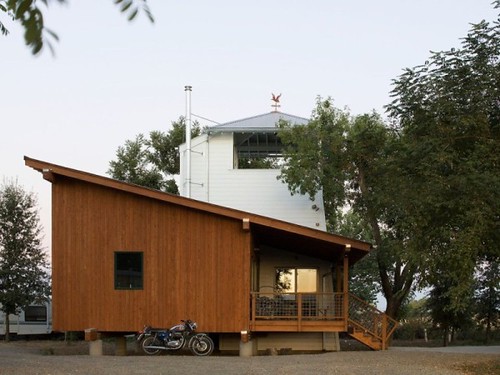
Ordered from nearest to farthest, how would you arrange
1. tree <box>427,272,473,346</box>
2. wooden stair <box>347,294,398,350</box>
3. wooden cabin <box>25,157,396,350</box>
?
wooden cabin <box>25,157,396,350</box>
wooden stair <box>347,294,398,350</box>
tree <box>427,272,473,346</box>

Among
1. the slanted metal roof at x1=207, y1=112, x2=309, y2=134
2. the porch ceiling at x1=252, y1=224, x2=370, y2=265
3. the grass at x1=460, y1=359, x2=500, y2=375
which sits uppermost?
the slanted metal roof at x1=207, y1=112, x2=309, y2=134

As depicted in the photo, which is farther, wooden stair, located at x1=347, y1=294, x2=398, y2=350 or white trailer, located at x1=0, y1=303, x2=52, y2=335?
white trailer, located at x1=0, y1=303, x2=52, y2=335

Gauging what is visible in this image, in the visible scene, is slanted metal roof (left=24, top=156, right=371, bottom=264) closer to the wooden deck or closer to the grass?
the wooden deck

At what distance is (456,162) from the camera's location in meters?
17.4

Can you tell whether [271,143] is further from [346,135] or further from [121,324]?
[121,324]

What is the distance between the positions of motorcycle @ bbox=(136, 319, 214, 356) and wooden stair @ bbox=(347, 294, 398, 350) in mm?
4020

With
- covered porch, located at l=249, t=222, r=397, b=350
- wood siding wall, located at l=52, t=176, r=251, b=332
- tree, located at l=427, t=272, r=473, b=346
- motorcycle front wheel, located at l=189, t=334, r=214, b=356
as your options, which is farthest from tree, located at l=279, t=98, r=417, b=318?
motorcycle front wheel, located at l=189, t=334, r=214, b=356

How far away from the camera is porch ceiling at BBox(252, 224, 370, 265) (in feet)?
65.9

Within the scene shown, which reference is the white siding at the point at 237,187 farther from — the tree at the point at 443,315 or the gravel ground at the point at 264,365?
the gravel ground at the point at 264,365

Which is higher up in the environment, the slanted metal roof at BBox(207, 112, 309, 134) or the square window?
the slanted metal roof at BBox(207, 112, 309, 134)

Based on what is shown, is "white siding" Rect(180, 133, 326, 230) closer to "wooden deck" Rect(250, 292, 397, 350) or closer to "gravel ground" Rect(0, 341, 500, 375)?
"wooden deck" Rect(250, 292, 397, 350)

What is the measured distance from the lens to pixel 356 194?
3002 cm

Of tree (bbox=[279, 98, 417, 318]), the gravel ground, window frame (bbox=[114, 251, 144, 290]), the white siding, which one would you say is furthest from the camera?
the white siding

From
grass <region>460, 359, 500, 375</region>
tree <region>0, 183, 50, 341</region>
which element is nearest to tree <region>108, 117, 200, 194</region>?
tree <region>0, 183, 50, 341</region>
